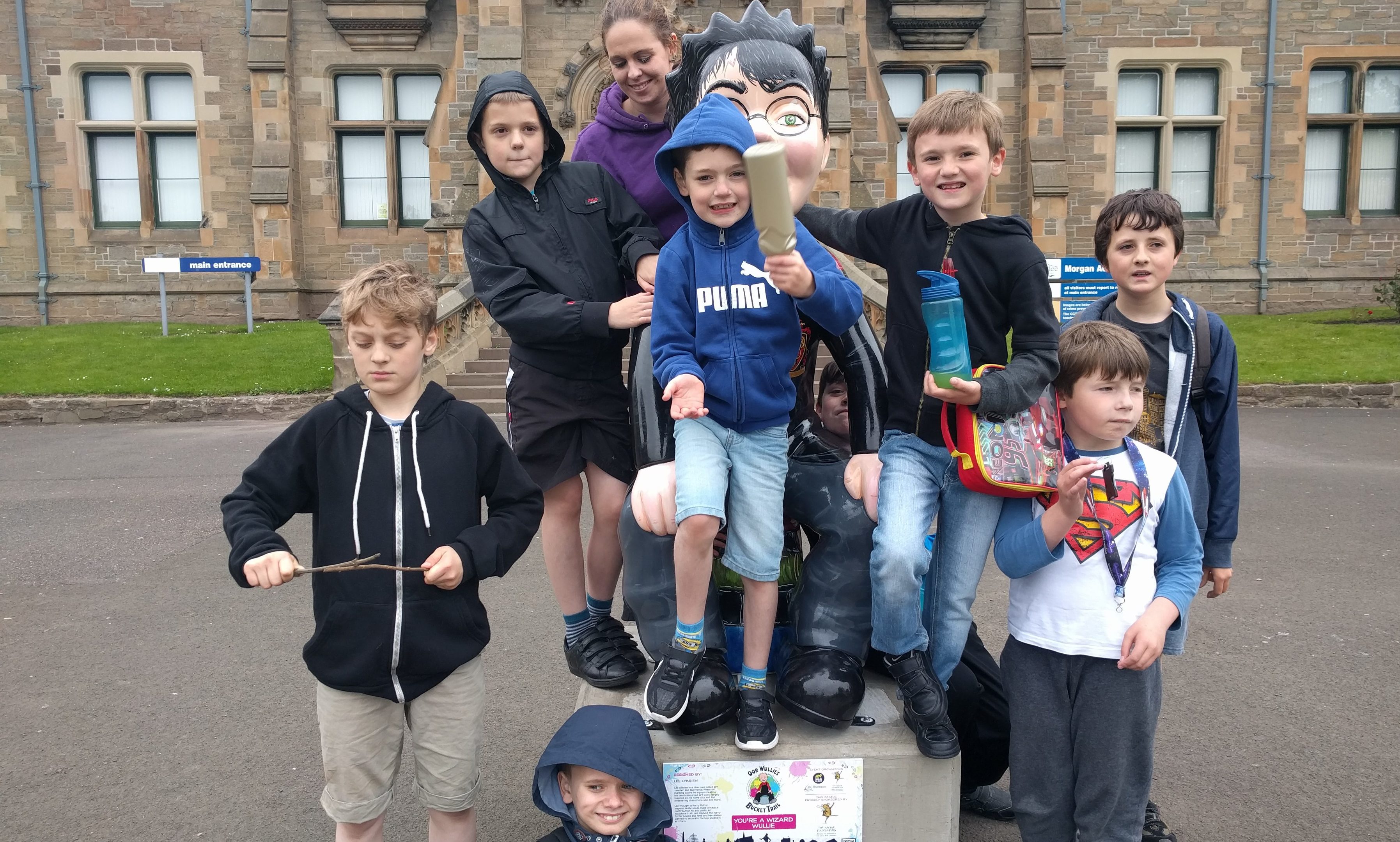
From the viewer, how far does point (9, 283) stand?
714 inches

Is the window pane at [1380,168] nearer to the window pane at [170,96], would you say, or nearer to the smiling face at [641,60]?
the smiling face at [641,60]

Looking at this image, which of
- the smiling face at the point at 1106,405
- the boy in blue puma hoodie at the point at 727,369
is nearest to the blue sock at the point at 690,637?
the boy in blue puma hoodie at the point at 727,369

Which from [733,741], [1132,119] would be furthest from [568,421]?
[1132,119]

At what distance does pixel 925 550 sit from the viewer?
7.77ft

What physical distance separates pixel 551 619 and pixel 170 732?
1781 millimetres

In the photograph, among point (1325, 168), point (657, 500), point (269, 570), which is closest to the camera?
point (269, 570)

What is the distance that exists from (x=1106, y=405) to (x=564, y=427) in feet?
4.91

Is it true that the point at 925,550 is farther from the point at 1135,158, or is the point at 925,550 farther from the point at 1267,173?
the point at 1267,173

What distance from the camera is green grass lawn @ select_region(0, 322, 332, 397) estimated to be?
11586 mm

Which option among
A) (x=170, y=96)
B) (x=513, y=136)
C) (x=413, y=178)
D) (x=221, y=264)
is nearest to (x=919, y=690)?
(x=513, y=136)

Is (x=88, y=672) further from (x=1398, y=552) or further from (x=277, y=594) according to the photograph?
(x=1398, y=552)

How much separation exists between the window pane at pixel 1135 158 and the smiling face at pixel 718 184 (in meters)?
18.2

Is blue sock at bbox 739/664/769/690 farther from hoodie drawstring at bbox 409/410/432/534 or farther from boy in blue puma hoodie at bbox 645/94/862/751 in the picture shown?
hoodie drawstring at bbox 409/410/432/534

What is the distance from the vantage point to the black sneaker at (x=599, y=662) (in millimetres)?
2742
